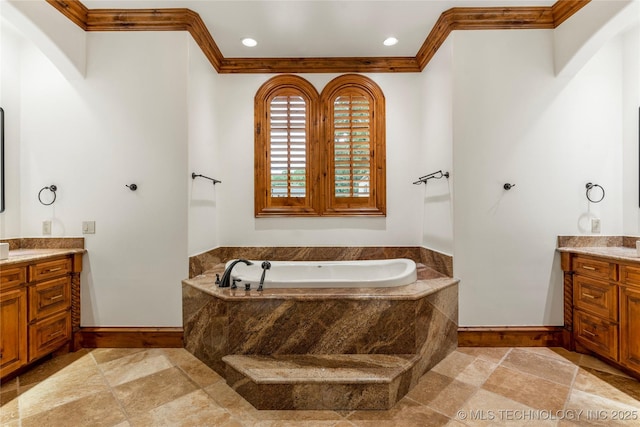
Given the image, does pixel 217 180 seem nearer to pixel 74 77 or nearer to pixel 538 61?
pixel 74 77

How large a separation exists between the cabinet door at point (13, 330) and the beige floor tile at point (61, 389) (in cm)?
20

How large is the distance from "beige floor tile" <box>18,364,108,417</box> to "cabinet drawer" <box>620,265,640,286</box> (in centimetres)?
343

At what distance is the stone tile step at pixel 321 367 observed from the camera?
5.62 feet

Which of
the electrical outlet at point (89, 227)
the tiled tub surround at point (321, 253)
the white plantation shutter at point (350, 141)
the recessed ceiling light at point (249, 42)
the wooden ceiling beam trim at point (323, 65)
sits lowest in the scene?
the tiled tub surround at point (321, 253)

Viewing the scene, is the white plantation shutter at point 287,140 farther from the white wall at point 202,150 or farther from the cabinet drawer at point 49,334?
→ the cabinet drawer at point 49,334

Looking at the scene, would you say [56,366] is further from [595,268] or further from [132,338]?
[595,268]

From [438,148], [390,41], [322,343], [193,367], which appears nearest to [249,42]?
[390,41]

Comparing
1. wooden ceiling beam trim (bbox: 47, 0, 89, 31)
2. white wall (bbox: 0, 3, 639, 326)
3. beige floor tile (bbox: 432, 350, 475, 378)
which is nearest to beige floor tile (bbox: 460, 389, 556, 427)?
beige floor tile (bbox: 432, 350, 475, 378)

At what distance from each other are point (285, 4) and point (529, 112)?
216 centimetres

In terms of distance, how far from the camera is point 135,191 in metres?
2.47

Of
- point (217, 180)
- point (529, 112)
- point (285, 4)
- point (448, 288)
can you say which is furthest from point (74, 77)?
point (529, 112)

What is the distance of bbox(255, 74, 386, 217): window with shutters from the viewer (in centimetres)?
319

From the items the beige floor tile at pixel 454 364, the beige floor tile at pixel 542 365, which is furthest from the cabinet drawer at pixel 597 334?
the beige floor tile at pixel 454 364

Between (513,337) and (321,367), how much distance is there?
170cm
